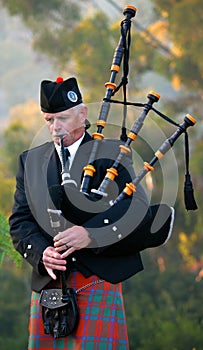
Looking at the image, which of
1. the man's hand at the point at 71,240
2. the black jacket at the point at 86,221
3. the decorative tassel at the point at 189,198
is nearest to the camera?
the man's hand at the point at 71,240

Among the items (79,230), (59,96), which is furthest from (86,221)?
(59,96)

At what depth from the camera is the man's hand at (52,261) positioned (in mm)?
3230

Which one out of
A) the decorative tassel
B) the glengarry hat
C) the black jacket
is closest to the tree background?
the decorative tassel

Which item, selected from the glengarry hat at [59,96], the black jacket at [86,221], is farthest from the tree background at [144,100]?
the glengarry hat at [59,96]

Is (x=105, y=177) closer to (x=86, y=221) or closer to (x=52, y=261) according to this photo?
(x=86, y=221)

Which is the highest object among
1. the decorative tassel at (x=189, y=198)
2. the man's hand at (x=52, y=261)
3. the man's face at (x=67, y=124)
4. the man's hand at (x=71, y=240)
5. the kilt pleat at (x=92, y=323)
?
the man's face at (x=67, y=124)

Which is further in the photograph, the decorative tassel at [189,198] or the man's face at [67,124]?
the decorative tassel at [189,198]

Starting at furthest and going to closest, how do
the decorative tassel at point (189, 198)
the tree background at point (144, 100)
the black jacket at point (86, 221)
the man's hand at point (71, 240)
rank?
the tree background at point (144, 100) < the decorative tassel at point (189, 198) < the black jacket at point (86, 221) < the man's hand at point (71, 240)

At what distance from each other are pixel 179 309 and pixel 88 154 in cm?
675

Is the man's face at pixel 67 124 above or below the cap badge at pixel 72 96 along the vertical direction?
below

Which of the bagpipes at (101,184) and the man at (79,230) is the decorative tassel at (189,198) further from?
the man at (79,230)

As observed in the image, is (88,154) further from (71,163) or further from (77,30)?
(77,30)

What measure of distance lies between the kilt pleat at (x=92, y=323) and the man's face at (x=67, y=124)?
582 millimetres

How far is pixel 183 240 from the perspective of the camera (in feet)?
49.7
